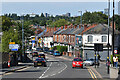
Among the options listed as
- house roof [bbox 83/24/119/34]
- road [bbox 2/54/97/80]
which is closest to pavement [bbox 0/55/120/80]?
road [bbox 2/54/97/80]

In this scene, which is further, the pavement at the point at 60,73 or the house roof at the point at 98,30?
the house roof at the point at 98,30

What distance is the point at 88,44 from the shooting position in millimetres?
87750

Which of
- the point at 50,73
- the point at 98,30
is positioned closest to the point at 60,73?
the point at 50,73

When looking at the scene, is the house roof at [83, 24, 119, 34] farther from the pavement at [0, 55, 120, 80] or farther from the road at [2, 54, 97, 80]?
the road at [2, 54, 97, 80]

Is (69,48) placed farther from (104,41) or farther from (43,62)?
(43,62)

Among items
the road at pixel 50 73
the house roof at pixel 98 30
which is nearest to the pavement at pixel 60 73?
the road at pixel 50 73

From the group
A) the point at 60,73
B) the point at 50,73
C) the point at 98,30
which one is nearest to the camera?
the point at 50,73

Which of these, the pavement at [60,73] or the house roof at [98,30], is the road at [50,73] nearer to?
the pavement at [60,73]

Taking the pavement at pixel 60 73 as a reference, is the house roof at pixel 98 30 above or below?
above

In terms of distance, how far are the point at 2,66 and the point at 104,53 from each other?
145ft

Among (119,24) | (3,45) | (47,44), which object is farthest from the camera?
(47,44)

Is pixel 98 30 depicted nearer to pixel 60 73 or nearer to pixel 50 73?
pixel 60 73

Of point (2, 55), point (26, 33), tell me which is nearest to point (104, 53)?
point (26, 33)

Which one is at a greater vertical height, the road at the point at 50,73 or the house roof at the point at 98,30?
the house roof at the point at 98,30
